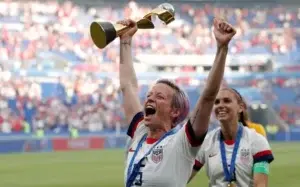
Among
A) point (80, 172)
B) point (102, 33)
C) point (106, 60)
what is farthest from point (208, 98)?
point (106, 60)

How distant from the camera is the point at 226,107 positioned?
17.0ft

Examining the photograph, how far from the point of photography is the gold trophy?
367 centimetres

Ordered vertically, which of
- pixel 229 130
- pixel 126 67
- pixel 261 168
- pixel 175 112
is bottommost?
pixel 261 168

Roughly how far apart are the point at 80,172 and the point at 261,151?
14449 mm

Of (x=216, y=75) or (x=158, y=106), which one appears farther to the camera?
(x=158, y=106)


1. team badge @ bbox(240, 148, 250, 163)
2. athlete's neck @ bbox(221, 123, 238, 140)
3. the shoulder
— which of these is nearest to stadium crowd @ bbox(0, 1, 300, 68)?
the shoulder

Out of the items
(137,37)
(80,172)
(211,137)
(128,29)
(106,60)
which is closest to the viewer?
(128,29)

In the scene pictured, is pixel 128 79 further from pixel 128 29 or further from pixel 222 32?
pixel 222 32

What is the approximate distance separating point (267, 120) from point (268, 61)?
6.22 m

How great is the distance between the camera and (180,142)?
371cm

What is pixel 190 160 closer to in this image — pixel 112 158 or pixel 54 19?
pixel 112 158

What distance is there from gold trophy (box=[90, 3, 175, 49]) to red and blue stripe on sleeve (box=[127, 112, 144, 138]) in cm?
53

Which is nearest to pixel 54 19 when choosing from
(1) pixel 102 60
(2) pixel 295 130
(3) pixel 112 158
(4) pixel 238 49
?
(1) pixel 102 60

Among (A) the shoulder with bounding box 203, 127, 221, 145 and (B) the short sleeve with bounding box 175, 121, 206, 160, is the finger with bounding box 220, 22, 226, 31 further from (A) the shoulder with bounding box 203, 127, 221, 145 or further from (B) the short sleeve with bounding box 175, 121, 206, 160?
(A) the shoulder with bounding box 203, 127, 221, 145
